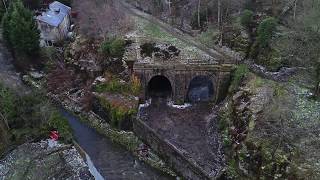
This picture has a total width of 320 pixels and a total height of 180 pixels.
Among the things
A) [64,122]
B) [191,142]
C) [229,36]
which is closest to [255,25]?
[229,36]

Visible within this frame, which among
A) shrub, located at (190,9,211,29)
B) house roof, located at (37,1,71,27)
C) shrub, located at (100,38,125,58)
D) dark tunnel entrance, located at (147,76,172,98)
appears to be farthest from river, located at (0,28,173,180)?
shrub, located at (190,9,211,29)

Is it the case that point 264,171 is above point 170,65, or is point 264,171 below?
below

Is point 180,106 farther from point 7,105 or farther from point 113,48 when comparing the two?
point 7,105

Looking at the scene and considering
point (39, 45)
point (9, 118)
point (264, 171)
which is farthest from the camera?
point (39, 45)

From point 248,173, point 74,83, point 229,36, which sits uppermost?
point 229,36

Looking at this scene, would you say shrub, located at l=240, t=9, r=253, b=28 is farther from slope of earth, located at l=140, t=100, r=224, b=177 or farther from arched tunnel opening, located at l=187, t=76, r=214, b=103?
slope of earth, located at l=140, t=100, r=224, b=177

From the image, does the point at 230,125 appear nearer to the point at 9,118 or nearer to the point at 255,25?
the point at 255,25

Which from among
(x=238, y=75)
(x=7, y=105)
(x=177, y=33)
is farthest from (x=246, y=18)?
(x=7, y=105)
